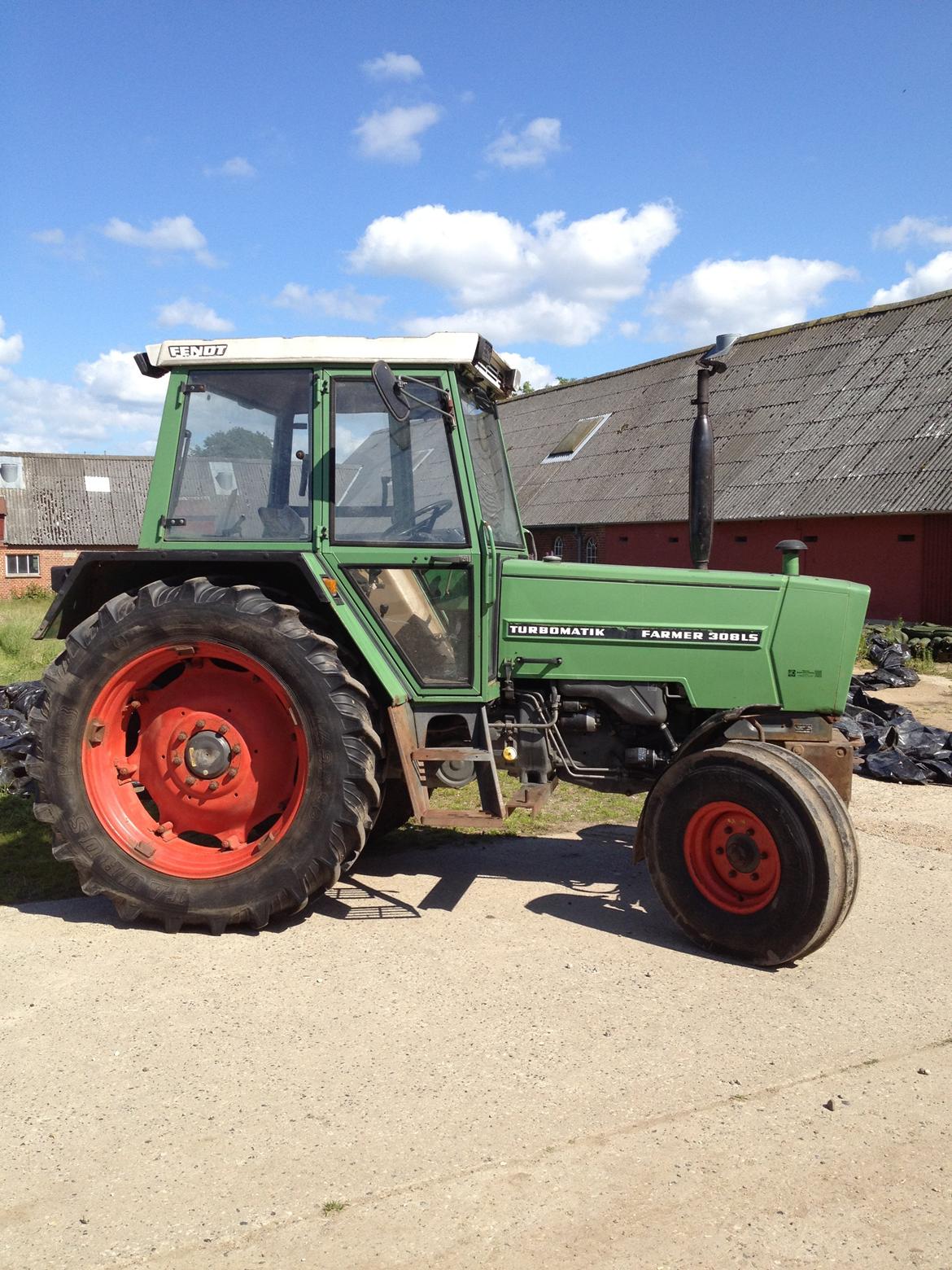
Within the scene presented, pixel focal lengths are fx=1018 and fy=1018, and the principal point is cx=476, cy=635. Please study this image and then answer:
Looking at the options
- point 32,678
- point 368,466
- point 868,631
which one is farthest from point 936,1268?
point 868,631

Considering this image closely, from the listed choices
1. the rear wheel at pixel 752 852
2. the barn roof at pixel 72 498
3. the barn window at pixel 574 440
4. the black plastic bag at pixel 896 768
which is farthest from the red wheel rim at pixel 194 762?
the barn roof at pixel 72 498

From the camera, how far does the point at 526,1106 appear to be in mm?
3150

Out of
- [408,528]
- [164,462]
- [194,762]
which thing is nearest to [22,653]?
[164,462]

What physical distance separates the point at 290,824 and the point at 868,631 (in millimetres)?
13336

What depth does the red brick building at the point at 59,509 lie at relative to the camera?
37.6 metres

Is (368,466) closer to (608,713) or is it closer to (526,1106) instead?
(608,713)

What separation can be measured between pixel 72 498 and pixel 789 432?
2984 centimetres

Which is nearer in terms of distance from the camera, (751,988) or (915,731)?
(751,988)

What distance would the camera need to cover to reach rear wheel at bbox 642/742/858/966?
160 inches

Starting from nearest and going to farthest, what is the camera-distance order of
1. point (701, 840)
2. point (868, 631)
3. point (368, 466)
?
point (701, 840)
point (368, 466)
point (868, 631)

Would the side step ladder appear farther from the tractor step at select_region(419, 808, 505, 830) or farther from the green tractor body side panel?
the green tractor body side panel

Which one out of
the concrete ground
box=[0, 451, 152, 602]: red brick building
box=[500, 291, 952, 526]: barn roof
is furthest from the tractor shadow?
box=[0, 451, 152, 602]: red brick building

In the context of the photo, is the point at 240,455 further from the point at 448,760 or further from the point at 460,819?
the point at 460,819

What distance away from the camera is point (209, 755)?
4656 mm
